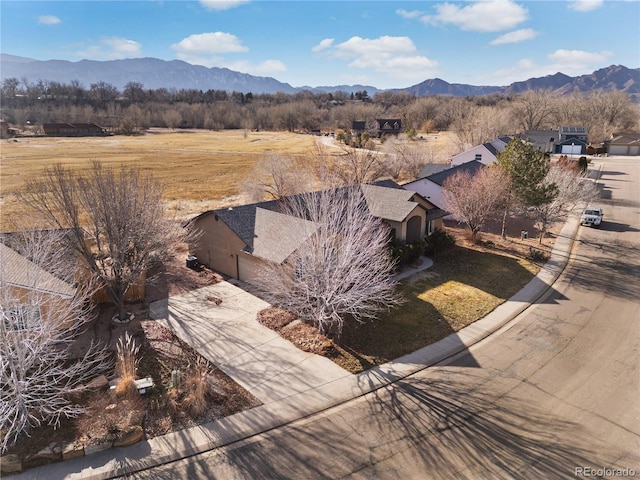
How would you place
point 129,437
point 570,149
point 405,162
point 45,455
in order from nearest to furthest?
point 45,455 < point 129,437 < point 405,162 < point 570,149

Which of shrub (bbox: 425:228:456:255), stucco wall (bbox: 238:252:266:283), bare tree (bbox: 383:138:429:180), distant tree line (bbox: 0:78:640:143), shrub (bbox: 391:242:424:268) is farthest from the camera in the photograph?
distant tree line (bbox: 0:78:640:143)

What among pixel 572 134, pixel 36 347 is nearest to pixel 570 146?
pixel 572 134

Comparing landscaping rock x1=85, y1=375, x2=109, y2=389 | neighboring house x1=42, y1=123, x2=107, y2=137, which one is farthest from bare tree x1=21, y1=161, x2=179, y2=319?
neighboring house x1=42, y1=123, x2=107, y2=137

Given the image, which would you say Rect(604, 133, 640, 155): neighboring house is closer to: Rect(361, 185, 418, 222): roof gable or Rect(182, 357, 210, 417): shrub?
Rect(361, 185, 418, 222): roof gable

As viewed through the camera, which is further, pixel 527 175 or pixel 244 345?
pixel 527 175

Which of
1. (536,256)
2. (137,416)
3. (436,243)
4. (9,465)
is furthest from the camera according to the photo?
(536,256)

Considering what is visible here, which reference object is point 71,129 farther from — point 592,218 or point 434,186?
point 592,218
